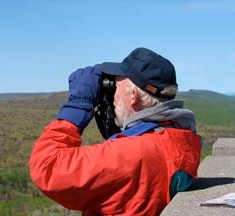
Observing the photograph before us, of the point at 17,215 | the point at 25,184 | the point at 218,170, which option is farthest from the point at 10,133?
the point at 218,170

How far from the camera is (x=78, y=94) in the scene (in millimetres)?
2604

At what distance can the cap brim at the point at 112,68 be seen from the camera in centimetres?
263

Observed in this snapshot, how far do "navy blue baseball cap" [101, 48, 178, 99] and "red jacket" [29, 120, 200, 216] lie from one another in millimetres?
200

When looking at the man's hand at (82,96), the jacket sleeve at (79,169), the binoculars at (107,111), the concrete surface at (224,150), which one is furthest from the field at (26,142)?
the jacket sleeve at (79,169)

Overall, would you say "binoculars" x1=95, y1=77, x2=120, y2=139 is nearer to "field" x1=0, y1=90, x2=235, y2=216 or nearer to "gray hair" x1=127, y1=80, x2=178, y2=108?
"gray hair" x1=127, y1=80, x2=178, y2=108

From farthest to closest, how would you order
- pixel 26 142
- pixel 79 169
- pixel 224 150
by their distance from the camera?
pixel 26 142 → pixel 224 150 → pixel 79 169

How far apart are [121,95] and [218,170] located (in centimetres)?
166

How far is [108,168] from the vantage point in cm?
238

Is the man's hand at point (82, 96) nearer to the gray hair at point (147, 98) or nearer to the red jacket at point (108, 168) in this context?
the red jacket at point (108, 168)

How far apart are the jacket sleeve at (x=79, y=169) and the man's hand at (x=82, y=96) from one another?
0.13m

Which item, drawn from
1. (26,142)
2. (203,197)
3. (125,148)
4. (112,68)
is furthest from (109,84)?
(26,142)

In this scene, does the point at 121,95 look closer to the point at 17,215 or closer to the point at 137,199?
the point at 137,199

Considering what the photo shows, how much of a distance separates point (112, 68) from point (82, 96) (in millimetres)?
184

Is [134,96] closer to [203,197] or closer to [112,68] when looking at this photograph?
[112,68]
